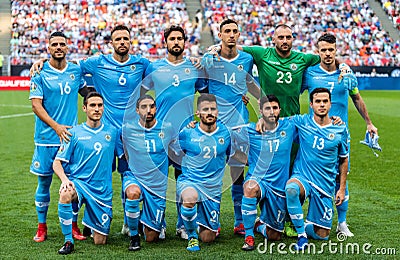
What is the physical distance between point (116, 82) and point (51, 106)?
70 centimetres

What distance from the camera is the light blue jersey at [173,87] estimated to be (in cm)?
657

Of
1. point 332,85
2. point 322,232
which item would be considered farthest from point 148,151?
point 332,85

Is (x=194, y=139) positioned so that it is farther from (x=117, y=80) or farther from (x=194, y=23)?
(x=194, y=23)

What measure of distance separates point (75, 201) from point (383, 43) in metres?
30.0

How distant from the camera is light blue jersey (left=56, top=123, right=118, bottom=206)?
6.13 meters

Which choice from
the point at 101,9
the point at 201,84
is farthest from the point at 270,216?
the point at 101,9

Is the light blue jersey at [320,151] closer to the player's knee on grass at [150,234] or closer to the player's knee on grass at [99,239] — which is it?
the player's knee on grass at [150,234]

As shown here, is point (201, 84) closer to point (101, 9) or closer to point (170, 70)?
point (170, 70)

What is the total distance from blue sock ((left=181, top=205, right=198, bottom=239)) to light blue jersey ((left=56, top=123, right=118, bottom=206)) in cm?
80

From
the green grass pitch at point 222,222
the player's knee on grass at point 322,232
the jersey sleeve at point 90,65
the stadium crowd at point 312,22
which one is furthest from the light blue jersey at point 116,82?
the stadium crowd at point 312,22

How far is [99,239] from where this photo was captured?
622cm

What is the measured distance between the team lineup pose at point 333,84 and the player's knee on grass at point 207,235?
4.45ft

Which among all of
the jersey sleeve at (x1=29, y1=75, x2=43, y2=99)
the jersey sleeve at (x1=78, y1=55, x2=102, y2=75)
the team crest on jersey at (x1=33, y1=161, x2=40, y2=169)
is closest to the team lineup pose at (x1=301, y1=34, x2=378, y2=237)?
the jersey sleeve at (x1=78, y1=55, x2=102, y2=75)

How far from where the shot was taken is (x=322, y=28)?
114 feet
